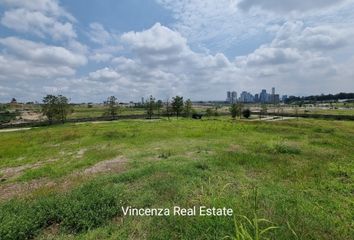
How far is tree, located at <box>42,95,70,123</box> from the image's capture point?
6288 cm

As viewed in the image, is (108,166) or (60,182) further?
(108,166)

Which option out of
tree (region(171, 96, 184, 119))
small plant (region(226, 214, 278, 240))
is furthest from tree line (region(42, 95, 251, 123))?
small plant (region(226, 214, 278, 240))

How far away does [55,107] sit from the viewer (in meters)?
63.4

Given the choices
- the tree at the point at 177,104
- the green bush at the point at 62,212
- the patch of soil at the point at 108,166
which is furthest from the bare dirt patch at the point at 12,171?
the tree at the point at 177,104

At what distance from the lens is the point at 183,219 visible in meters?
6.38

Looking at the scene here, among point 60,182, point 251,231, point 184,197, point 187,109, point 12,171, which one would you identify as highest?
point 187,109

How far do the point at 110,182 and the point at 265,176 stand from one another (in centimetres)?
639

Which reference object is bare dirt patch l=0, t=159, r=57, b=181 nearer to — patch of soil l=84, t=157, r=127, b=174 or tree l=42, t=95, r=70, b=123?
patch of soil l=84, t=157, r=127, b=174

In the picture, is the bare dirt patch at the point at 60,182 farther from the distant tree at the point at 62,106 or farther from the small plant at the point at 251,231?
the distant tree at the point at 62,106

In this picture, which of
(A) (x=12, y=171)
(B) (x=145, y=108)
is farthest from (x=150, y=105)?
(A) (x=12, y=171)

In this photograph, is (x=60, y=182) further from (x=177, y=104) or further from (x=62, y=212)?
(x=177, y=104)

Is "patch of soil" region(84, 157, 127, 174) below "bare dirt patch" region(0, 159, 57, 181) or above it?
above

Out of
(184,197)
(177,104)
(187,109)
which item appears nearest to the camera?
(184,197)

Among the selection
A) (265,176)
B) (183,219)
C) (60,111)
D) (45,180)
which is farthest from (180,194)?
(60,111)
